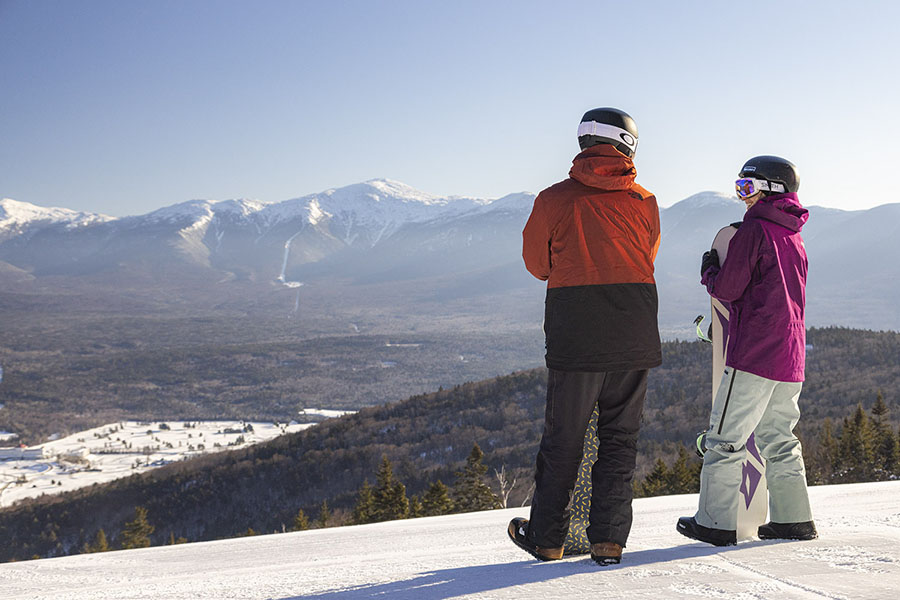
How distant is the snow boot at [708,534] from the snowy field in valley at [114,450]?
80168 mm

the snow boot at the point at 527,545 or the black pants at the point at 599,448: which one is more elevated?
the black pants at the point at 599,448

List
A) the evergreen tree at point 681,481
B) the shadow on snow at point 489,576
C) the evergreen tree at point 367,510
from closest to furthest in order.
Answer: the shadow on snow at point 489,576 < the evergreen tree at point 681,481 < the evergreen tree at point 367,510

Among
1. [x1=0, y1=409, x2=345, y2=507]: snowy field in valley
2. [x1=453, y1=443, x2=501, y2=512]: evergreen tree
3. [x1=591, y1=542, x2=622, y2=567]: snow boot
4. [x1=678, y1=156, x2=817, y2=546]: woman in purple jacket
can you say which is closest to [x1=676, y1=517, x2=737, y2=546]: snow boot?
[x1=678, y1=156, x2=817, y2=546]: woman in purple jacket

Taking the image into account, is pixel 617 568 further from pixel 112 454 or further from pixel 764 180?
pixel 112 454

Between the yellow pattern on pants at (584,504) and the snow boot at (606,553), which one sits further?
the yellow pattern on pants at (584,504)

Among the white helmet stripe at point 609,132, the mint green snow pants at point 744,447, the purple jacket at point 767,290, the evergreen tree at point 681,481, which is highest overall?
the white helmet stripe at point 609,132

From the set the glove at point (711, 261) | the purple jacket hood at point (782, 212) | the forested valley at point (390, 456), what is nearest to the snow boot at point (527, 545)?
the glove at point (711, 261)

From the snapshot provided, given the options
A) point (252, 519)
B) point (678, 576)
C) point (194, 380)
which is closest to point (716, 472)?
point (678, 576)

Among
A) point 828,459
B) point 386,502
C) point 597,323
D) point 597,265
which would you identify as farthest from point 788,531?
point 386,502

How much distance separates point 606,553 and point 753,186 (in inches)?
78.8

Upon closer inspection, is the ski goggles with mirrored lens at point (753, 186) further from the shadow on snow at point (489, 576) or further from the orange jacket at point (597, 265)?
the shadow on snow at point (489, 576)

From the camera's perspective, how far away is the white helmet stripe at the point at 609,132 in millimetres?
3119

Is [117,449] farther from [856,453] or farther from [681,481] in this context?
[856,453]

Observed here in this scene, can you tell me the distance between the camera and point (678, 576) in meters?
2.60
